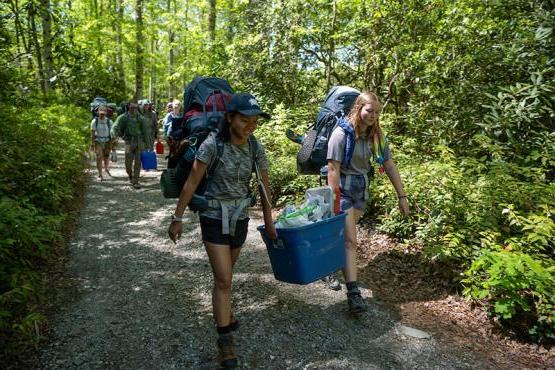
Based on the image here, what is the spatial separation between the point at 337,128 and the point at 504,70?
431cm

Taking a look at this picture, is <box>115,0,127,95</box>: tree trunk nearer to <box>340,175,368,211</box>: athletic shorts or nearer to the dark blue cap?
<box>340,175,368,211</box>: athletic shorts

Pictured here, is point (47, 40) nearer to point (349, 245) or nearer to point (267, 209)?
point (267, 209)

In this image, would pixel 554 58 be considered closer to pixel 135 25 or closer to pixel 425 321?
pixel 425 321

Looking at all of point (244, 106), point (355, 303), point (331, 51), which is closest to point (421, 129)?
point (331, 51)

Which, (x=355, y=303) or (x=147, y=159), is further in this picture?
(x=147, y=159)

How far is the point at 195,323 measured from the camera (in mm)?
4137

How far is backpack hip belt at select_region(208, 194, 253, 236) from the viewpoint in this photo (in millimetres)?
3178

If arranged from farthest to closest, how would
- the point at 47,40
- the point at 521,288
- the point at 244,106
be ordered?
the point at 47,40
the point at 521,288
the point at 244,106

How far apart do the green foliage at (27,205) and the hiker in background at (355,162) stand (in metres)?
2.73

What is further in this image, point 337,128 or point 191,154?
point 337,128

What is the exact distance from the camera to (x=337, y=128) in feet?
13.7

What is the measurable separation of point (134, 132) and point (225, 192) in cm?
762

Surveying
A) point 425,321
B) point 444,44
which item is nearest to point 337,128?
point 425,321

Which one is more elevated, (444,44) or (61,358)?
(444,44)
